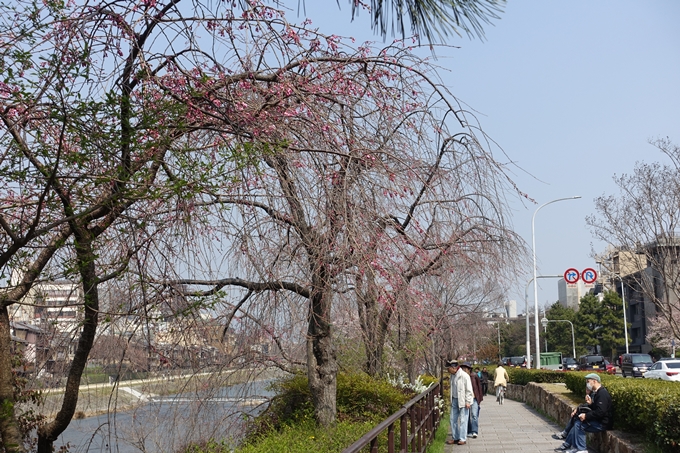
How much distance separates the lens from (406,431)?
8.43 m

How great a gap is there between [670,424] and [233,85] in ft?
20.2

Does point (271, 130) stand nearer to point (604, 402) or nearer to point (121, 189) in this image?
point (121, 189)

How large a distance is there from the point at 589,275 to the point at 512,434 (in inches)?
721

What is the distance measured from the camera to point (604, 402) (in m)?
11.8

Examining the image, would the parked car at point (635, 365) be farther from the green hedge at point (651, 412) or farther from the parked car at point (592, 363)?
the green hedge at point (651, 412)

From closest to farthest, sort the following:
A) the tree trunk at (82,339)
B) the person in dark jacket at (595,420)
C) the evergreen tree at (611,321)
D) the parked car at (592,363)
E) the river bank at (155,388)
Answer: the tree trunk at (82,339), the river bank at (155,388), the person in dark jacket at (595,420), the parked car at (592,363), the evergreen tree at (611,321)

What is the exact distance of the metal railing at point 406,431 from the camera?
564 cm

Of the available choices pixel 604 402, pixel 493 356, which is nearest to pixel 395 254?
pixel 604 402

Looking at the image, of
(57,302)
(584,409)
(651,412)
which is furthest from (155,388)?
(584,409)

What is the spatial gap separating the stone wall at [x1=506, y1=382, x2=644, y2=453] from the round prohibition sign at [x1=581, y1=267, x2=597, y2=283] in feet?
17.6

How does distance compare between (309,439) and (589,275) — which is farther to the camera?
(589,275)

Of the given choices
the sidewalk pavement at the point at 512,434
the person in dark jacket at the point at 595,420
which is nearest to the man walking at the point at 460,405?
the sidewalk pavement at the point at 512,434

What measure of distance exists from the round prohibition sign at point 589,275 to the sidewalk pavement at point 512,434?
10.6 metres

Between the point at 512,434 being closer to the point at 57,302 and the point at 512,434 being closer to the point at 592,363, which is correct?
the point at 57,302
